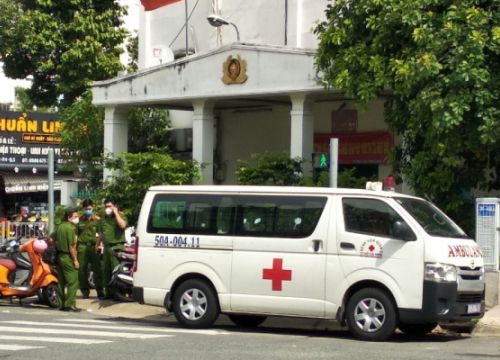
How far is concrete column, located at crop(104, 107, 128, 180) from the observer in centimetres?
2356

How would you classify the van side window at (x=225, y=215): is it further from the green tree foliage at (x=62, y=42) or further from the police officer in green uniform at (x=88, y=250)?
the green tree foliage at (x=62, y=42)

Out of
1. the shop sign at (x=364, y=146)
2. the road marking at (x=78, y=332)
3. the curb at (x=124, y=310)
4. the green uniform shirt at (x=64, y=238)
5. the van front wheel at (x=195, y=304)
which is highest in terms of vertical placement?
the shop sign at (x=364, y=146)

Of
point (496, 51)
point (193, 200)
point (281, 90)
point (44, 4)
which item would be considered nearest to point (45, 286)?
point (193, 200)

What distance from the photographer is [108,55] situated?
3119 centimetres

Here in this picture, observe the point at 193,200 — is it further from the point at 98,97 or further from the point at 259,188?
the point at 98,97

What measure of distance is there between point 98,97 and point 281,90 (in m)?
5.83

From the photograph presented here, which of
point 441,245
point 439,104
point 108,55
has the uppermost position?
point 108,55

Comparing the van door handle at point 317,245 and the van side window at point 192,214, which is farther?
the van side window at point 192,214

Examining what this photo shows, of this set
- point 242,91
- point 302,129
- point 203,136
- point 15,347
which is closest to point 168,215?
point 15,347

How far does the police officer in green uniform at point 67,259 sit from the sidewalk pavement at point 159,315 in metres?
0.66

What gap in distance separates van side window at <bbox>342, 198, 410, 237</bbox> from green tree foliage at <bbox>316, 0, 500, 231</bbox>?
250 cm

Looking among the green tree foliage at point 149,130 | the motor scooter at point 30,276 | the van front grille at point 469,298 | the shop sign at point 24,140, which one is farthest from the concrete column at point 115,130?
the shop sign at point 24,140

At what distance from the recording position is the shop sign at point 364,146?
73.8 feet

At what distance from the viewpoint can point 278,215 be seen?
13297mm
